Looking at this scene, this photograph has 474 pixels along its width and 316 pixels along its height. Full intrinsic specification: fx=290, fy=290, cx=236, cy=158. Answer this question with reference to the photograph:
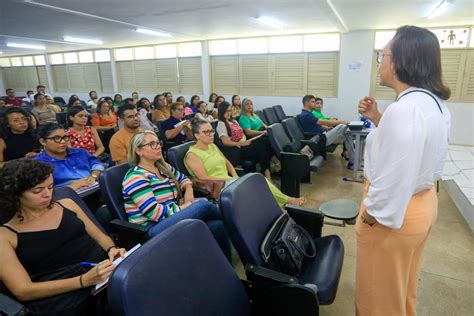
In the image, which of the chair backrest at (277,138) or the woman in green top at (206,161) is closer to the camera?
the woman in green top at (206,161)

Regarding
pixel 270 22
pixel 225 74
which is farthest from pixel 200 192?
pixel 225 74

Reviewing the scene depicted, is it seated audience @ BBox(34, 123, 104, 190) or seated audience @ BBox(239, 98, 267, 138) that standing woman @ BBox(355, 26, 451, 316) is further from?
seated audience @ BBox(239, 98, 267, 138)

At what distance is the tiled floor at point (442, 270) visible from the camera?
5.75 ft

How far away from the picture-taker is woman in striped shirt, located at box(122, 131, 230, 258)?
173cm

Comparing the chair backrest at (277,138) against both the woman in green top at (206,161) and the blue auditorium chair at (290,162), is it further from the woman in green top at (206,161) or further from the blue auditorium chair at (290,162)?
the woman in green top at (206,161)

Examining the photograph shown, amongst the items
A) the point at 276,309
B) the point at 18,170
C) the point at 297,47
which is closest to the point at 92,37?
the point at 297,47

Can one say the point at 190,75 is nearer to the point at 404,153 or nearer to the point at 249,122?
the point at 249,122

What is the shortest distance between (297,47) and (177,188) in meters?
5.30

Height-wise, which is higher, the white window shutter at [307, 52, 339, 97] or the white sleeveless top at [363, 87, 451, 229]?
the white window shutter at [307, 52, 339, 97]

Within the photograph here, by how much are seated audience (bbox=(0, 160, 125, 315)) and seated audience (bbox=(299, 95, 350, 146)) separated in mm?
3619

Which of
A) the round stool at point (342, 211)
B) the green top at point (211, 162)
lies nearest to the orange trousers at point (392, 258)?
the round stool at point (342, 211)

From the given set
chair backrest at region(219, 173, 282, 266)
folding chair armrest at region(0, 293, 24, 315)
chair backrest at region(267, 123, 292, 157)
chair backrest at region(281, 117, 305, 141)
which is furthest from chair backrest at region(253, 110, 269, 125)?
folding chair armrest at region(0, 293, 24, 315)

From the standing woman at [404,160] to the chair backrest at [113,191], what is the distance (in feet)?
4.47

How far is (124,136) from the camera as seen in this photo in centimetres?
276
